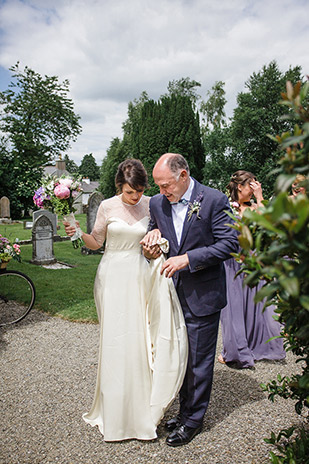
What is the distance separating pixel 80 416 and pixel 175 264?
73.4 inches

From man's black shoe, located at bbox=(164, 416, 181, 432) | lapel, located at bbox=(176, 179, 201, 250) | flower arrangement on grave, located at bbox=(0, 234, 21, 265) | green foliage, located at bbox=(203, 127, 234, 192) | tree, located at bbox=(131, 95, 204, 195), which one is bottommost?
man's black shoe, located at bbox=(164, 416, 181, 432)

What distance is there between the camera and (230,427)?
→ 10.8ft

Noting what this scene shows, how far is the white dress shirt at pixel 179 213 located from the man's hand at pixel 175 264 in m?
0.29

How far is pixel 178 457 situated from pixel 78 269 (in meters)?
8.56

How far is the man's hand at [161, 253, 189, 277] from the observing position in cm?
280

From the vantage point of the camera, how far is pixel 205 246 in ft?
9.87

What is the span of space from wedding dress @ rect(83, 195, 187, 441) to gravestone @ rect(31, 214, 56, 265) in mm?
9064

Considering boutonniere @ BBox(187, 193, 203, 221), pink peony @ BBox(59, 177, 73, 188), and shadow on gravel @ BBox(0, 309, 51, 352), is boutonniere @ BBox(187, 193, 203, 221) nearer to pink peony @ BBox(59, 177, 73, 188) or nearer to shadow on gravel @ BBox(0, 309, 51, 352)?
pink peony @ BBox(59, 177, 73, 188)

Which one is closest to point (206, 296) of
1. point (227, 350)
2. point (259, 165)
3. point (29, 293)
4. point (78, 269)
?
point (227, 350)

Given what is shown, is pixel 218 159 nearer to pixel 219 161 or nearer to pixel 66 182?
pixel 219 161

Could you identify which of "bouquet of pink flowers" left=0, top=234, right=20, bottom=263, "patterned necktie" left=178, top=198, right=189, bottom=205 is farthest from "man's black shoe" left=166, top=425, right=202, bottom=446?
"bouquet of pink flowers" left=0, top=234, right=20, bottom=263

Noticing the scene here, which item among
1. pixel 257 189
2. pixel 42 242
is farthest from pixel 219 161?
pixel 257 189

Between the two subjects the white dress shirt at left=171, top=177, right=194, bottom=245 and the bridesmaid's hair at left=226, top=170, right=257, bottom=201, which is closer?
the white dress shirt at left=171, top=177, right=194, bottom=245

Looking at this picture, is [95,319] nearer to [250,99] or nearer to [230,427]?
[230,427]
